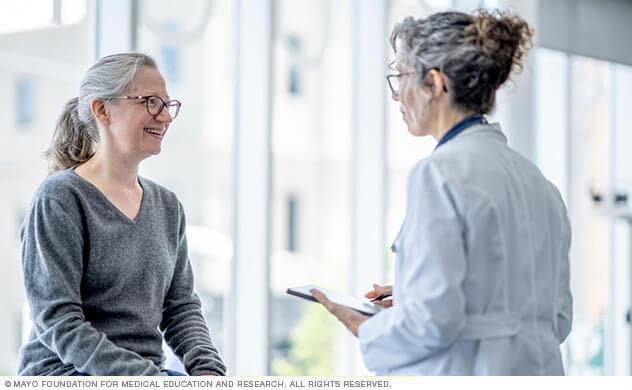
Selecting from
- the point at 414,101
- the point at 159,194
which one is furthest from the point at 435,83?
the point at 159,194

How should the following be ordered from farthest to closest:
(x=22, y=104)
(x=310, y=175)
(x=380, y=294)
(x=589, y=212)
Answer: (x=589, y=212) → (x=310, y=175) → (x=22, y=104) → (x=380, y=294)

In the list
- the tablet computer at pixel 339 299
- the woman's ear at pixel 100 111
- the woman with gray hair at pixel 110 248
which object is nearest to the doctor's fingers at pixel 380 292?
the tablet computer at pixel 339 299

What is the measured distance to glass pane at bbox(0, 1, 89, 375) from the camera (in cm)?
324

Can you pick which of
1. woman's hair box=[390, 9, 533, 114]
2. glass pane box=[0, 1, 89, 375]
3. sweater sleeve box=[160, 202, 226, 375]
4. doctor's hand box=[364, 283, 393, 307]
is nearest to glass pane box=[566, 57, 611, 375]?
glass pane box=[0, 1, 89, 375]

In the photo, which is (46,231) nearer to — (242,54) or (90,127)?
(90,127)

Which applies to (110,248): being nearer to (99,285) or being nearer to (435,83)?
(99,285)

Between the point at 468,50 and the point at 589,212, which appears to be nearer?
A: the point at 468,50

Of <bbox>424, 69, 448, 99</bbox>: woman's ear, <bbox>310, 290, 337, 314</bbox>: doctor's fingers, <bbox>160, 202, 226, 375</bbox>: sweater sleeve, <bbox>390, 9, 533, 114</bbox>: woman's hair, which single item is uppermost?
<bbox>390, 9, 533, 114</bbox>: woman's hair

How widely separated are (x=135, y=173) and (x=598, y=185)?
3931mm

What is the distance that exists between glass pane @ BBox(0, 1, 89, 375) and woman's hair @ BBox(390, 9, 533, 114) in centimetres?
168

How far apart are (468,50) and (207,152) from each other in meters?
2.27

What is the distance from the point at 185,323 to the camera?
7.72 feet

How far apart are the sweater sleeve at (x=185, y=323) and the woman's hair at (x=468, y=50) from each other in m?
0.78

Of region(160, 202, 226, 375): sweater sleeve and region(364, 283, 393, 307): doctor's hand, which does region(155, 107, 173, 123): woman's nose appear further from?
region(364, 283, 393, 307): doctor's hand
